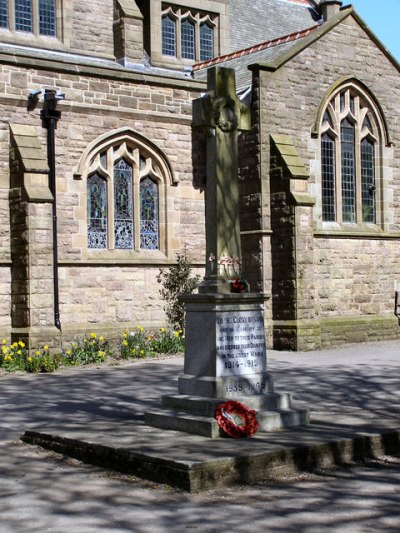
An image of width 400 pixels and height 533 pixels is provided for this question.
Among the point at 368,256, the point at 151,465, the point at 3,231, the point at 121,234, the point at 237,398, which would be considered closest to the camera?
the point at 151,465

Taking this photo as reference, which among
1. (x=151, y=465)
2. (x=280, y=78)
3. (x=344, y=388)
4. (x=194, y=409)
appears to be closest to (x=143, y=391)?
(x=344, y=388)

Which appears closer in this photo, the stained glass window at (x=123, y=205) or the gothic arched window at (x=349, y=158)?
the stained glass window at (x=123, y=205)

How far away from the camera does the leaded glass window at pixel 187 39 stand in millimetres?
25578

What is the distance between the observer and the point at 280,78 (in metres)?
19.7

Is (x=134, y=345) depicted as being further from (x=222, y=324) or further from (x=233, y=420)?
(x=233, y=420)

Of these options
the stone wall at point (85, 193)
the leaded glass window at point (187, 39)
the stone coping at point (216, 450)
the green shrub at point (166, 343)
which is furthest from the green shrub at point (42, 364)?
the leaded glass window at point (187, 39)

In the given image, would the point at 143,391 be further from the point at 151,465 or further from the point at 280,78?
the point at 280,78

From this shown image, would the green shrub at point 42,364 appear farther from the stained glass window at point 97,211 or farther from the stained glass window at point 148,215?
the stained glass window at point 148,215

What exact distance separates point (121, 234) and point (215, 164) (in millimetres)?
9771

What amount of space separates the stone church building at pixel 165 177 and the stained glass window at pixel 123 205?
0.03 m

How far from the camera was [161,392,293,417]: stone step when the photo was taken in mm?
Result: 8875

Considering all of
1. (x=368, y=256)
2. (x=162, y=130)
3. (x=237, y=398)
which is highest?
(x=162, y=130)

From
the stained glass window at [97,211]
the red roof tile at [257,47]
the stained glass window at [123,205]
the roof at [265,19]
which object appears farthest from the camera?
the roof at [265,19]

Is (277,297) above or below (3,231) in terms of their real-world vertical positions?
below
